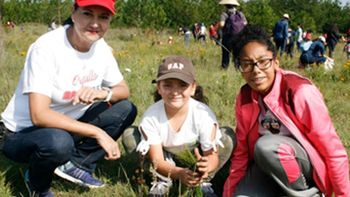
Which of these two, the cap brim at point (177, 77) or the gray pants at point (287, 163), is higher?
the cap brim at point (177, 77)

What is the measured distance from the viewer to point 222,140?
2.43 meters

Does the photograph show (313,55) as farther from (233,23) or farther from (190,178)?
(190,178)

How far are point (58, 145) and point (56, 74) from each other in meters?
0.38

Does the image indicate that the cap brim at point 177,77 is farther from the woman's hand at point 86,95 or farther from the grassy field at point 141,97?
the grassy field at point 141,97

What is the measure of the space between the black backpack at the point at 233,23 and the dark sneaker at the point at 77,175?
486 centimetres

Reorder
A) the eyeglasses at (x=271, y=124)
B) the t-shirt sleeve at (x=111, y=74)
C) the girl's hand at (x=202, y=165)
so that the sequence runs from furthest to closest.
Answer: the t-shirt sleeve at (x=111, y=74), the eyeglasses at (x=271, y=124), the girl's hand at (x=202, y=165)

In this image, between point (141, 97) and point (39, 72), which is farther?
point (141, 97)

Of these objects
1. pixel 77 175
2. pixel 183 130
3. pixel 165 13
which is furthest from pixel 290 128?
pixel 165 13

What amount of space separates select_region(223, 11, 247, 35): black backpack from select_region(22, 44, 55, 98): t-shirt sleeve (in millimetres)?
5068

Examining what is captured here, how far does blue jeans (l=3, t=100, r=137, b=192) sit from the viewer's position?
2.12m

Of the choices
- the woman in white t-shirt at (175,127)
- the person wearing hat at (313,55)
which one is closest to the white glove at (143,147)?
the woman in white t-shirt at (175,127)

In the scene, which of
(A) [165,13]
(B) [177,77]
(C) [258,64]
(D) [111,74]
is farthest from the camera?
(A) [165,13]

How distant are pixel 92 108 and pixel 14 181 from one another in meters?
0.63

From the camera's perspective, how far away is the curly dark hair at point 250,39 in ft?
6.97
